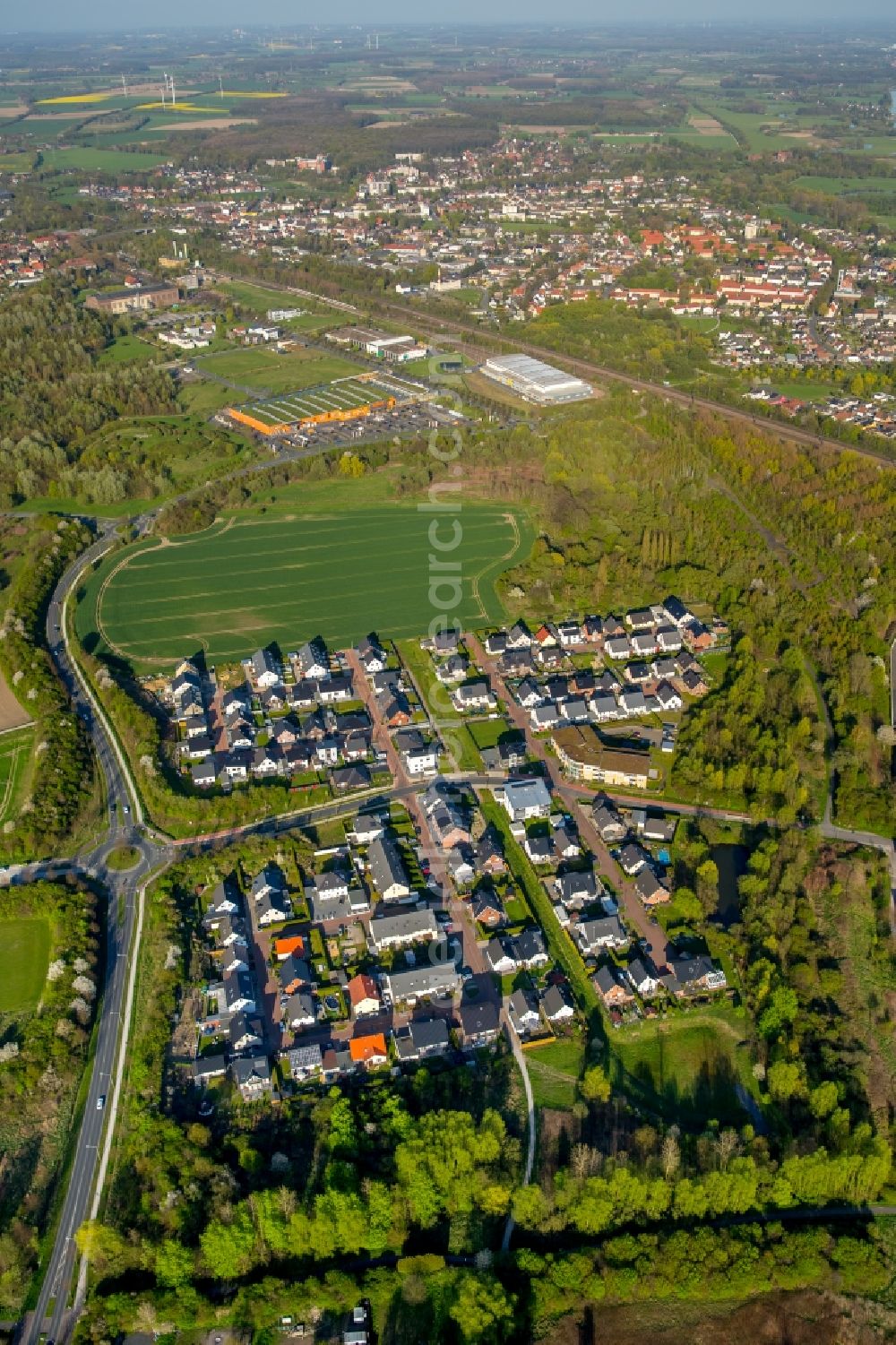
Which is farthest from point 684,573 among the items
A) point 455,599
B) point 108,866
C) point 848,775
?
point 108,866

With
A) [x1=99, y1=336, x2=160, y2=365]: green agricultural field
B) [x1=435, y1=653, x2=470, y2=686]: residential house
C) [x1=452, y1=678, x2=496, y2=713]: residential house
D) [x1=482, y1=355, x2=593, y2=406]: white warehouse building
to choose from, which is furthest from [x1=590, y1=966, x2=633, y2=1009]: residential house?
[x1=99, y1=336, x2=160, y2=365]: green agricultural field

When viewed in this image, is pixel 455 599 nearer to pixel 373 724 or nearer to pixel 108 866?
pixel 373 724

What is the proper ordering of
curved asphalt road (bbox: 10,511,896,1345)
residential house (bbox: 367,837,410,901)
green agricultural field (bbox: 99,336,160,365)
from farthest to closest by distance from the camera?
green agricultural field (bbox: 99,336,160,365)
residential house (bbox: 367,837,410,901)
curved asphalt road (bbox: 10,511,896,1345)

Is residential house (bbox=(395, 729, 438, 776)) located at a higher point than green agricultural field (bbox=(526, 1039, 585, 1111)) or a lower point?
higher

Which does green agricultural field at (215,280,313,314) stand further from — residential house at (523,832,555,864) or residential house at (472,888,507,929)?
residential house at (472,888,507,929)

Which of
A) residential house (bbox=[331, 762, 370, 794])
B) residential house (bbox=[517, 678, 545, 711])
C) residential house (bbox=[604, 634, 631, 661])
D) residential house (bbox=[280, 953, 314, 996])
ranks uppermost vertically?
residential house (bbox=[604, 634, 631, 661])
